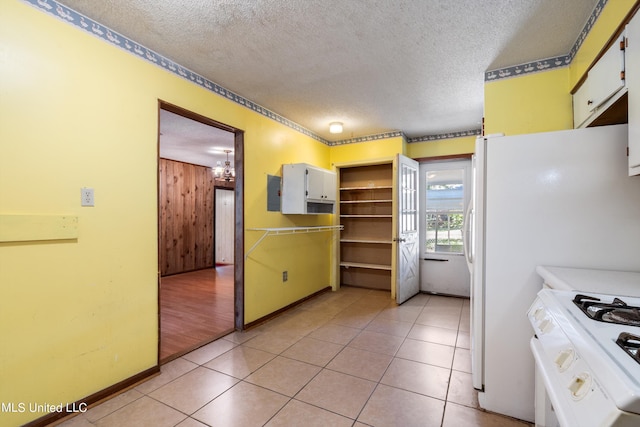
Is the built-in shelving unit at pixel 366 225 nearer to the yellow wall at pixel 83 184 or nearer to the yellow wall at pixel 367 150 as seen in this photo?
the yellow wall at pixel 367 150

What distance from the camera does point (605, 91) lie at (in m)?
1.55

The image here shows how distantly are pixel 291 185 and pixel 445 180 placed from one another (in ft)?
8.11

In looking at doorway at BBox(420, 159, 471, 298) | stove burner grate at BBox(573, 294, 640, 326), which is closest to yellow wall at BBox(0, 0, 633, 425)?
stove burner grate at BBox(573, 294, 640, 326)

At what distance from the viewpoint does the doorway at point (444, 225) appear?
14.1ft

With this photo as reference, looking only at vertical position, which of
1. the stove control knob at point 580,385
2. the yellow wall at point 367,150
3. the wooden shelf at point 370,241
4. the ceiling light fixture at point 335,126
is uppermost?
the ceiling light fixture at point 335,126

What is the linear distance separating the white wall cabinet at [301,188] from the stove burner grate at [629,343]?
2.97 metres

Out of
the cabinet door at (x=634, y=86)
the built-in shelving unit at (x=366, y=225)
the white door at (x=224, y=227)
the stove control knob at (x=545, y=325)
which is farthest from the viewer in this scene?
the white door at (x=224, y=227)

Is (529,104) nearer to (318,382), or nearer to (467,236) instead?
(467,236)

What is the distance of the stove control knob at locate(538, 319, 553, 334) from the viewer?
975mm

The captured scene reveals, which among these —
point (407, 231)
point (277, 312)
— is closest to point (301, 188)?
point (277, 312)

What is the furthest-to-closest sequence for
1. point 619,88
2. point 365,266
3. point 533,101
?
1. point 365,266
2. point 533,101
3. point 619,88

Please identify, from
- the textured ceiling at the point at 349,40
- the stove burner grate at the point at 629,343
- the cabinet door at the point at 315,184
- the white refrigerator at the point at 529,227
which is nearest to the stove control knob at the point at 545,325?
Result: the stove burner grate at the point at 629,343

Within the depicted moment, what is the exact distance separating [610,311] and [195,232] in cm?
656

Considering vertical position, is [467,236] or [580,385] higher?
[467,236]
